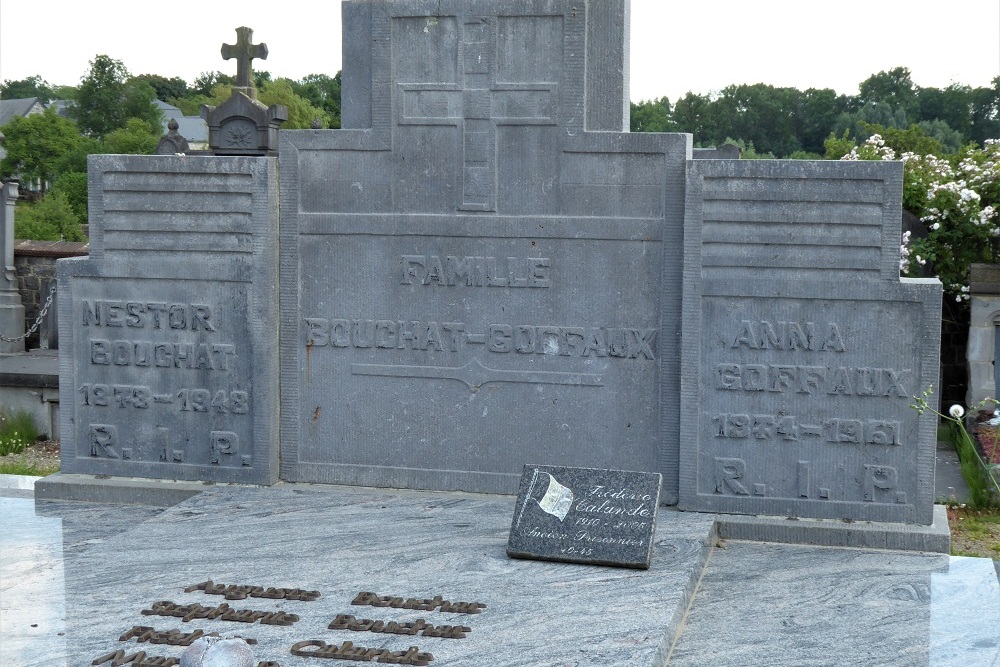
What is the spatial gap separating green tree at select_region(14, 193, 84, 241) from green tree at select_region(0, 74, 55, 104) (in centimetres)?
6423

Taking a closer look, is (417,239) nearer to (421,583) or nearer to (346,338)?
(346,338)

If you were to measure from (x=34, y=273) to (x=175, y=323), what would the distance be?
27.2 ft

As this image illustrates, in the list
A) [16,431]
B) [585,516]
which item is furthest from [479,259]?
[16,431]

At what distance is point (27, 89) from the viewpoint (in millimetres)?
90875

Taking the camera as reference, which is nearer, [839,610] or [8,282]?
[839,610]

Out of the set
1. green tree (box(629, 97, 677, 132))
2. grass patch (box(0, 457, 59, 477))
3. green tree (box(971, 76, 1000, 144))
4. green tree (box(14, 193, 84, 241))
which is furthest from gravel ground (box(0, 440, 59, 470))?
green tree (box(971, 76, 1000, 144))

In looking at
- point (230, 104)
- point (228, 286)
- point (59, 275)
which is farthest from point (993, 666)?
point (230, 104)

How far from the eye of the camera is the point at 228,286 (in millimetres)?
5820

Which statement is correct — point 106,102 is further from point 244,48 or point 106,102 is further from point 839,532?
point 839,532

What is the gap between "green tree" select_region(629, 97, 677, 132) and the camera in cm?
5606

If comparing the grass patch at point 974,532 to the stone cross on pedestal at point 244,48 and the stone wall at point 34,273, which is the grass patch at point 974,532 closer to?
the stone cross on pedestal at point 244,48

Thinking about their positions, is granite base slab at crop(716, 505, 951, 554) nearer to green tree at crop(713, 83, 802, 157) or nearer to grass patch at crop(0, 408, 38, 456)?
grass patch at crop(0, 408, 38, 456)

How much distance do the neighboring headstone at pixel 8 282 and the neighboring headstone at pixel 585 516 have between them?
9700 mm

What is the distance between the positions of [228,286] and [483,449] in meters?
1.55
